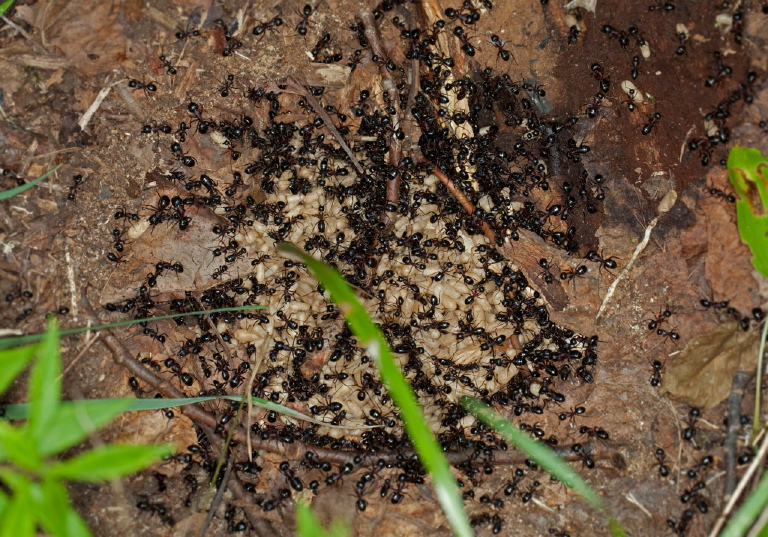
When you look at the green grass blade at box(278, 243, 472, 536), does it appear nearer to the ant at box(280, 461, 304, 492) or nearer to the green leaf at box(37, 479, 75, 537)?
the green leaf at box(37, 479, 75, 537)

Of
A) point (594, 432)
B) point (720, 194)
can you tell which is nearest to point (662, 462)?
point (594, 432)

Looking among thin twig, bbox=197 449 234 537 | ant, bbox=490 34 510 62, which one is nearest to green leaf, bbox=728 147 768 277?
ant, bbox=490 34 510 62

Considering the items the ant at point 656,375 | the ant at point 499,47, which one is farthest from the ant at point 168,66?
the ant at point 656,375

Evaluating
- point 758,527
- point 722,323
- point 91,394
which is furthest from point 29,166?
point 758,527

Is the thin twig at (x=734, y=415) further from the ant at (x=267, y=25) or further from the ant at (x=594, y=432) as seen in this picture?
the ant at (x=267, y=25)

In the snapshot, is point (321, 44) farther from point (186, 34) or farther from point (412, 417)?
point (412, 417)

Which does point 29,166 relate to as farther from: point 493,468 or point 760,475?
point 760,475
